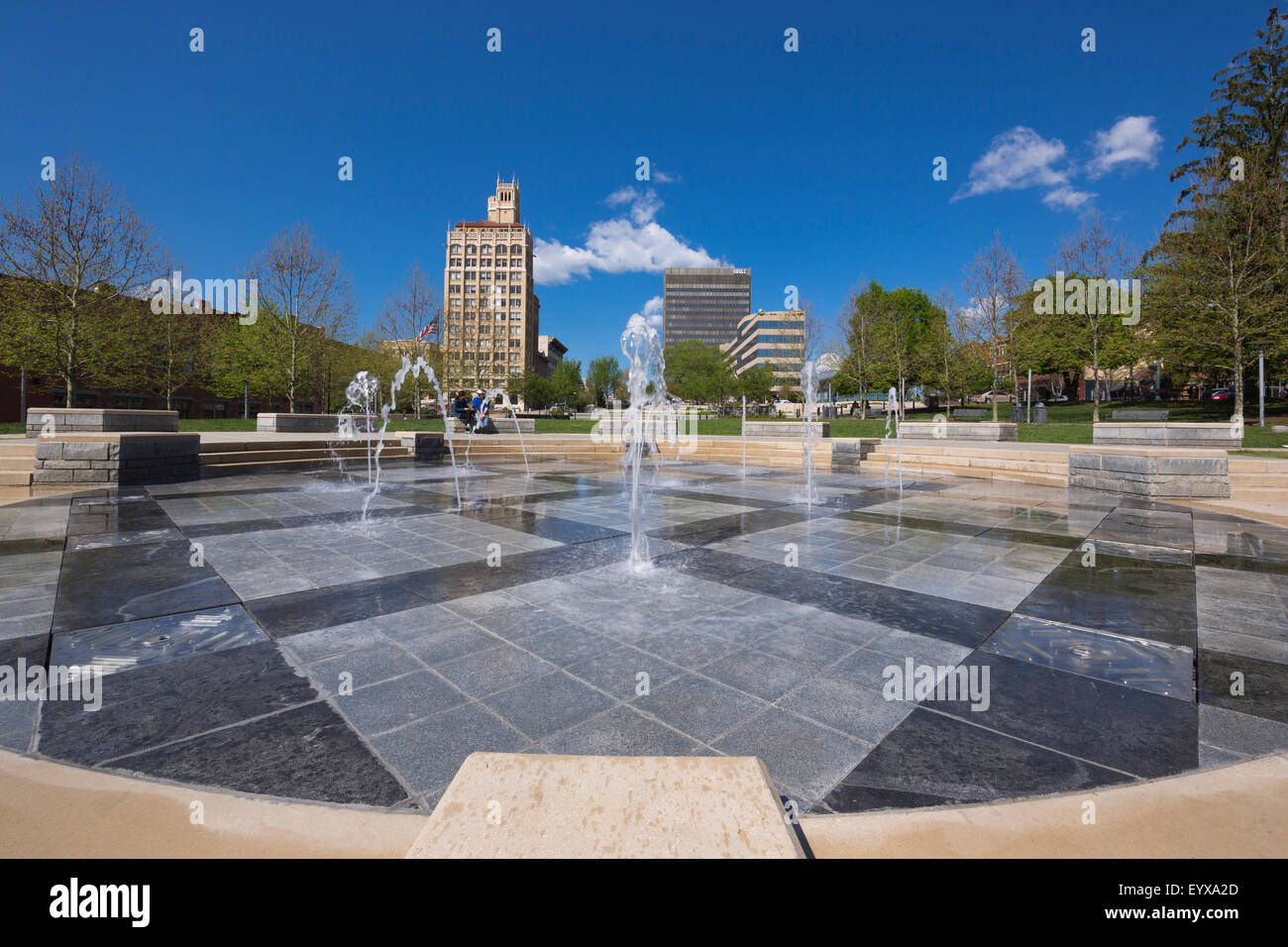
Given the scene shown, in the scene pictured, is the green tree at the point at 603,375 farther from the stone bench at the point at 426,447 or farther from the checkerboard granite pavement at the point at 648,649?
the checkerboard granite pavement at the point at 648,649

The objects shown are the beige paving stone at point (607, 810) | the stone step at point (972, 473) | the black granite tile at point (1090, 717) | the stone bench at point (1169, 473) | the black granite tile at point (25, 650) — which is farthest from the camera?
the stone step at point (972, 473)

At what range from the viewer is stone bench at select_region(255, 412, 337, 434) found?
23.0m

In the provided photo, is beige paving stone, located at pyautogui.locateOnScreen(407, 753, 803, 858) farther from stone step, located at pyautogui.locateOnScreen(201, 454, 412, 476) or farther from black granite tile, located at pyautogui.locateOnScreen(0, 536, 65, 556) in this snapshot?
stone step, located at pyautogui.locateOnScreen(201, 454, 412, 476)

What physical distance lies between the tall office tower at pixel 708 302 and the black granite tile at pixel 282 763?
614 ft

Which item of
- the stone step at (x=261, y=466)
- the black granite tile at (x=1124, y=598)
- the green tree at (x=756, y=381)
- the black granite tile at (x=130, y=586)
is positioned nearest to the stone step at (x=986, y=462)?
the black granite tile at (x=1124, y=598)

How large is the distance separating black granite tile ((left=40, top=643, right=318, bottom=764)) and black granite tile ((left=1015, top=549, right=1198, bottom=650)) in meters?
5.03

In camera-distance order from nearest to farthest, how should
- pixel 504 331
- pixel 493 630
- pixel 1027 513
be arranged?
pixel 493 630 < pixel 1027 513 < pixel 504 331

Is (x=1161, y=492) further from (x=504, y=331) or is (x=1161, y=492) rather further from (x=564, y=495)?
(x=504, y=331)

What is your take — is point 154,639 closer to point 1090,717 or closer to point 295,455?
point 1090,717

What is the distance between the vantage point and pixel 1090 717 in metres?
2.80

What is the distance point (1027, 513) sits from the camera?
883 centimetres

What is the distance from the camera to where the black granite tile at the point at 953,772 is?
219 centimetres
